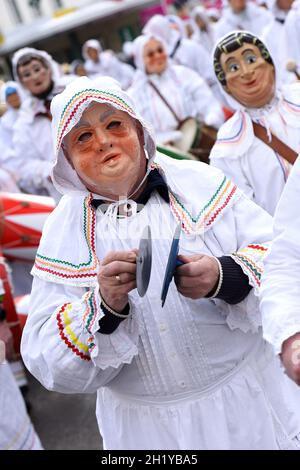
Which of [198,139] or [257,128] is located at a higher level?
[257,128]

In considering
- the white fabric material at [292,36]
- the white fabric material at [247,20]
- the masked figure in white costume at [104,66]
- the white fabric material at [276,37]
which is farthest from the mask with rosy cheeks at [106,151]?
the masked figure in white costume at [104,66]

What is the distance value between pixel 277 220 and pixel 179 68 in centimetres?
550

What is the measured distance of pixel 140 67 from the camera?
24.3 ft

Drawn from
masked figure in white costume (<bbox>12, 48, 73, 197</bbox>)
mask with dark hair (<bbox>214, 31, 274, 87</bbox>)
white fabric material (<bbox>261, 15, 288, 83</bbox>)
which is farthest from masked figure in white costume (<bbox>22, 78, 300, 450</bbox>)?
white fabric material (<bbox>261, 15, 288, 83</bbox>)

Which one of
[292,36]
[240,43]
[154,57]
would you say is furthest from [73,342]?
[292,36]

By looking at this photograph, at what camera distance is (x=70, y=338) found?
6.84 ft

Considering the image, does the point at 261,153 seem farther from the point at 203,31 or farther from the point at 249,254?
the point at 203,31

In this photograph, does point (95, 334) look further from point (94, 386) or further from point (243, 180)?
point (243, 180)

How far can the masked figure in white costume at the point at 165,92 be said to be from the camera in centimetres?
661

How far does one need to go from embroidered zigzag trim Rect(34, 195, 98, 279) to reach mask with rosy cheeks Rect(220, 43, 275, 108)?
1.66 metres

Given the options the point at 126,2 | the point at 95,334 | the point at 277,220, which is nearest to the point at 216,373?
the point at 95,334

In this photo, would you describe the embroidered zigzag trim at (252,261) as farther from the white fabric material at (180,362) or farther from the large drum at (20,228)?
the large drum at (20,228)

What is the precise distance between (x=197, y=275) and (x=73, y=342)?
45 cm

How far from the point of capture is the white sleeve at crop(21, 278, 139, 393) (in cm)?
205
